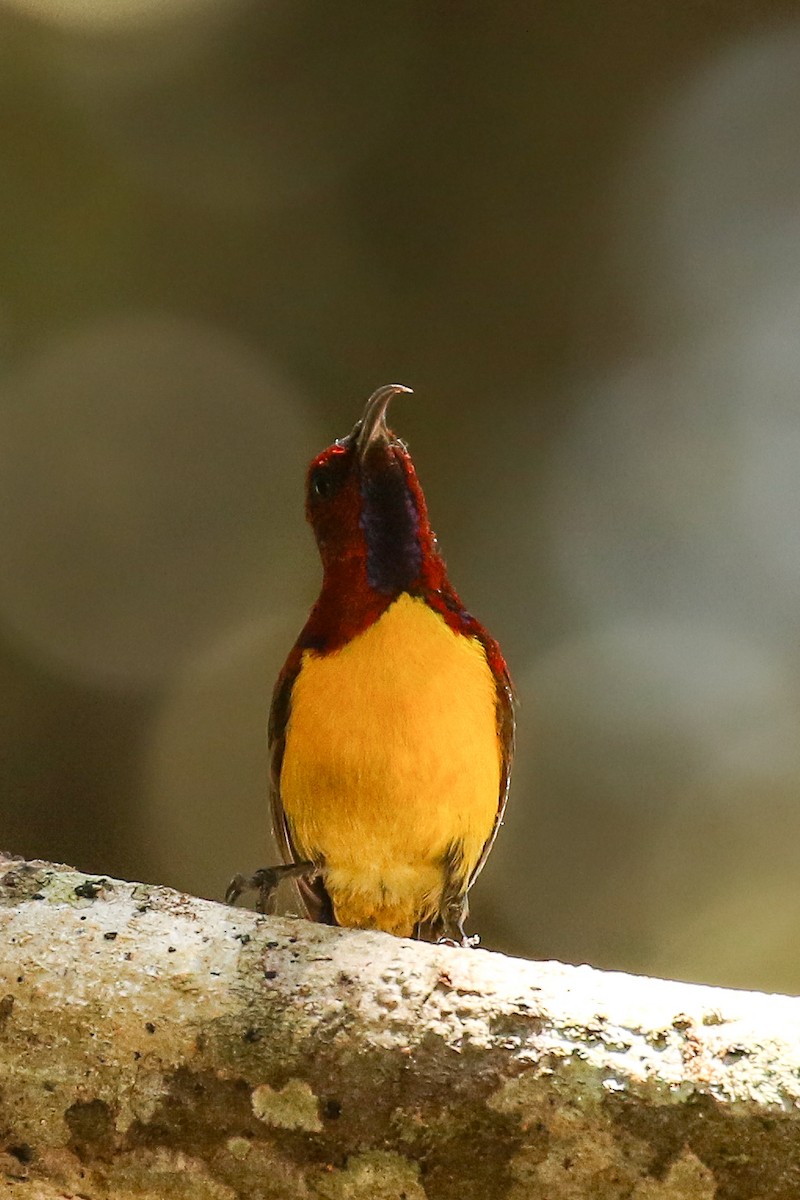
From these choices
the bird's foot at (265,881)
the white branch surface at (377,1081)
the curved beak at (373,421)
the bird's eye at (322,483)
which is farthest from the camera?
the bird's eye at (322,483)

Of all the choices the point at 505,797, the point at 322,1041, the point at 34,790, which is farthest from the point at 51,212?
the point at 322,1041

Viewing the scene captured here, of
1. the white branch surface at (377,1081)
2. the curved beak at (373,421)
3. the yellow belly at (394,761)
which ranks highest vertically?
the curved beak at (373,421)

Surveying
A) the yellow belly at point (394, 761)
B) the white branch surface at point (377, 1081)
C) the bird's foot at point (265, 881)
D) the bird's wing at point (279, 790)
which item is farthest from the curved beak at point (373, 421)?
the white branch surface at point (377, 1081)

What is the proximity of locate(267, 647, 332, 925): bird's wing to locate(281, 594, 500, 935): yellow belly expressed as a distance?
5 centimetres

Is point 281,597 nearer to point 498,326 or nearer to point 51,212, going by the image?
point 498,326

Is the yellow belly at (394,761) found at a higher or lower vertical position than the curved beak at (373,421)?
lower

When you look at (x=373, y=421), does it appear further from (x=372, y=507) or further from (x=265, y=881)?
(x=265, y=881)

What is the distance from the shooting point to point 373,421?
3430mm

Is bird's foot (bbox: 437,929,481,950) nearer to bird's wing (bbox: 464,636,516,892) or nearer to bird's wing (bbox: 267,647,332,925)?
bird's wing (bbox: 464,636,516,892)

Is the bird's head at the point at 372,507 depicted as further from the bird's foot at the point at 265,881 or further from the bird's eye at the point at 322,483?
the bird's foot at the point at 265,881

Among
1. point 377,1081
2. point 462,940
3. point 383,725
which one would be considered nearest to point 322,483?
point 383,725

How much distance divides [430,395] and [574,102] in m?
1.24

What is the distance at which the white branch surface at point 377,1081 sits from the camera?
177cm

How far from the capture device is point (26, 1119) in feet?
6.03
